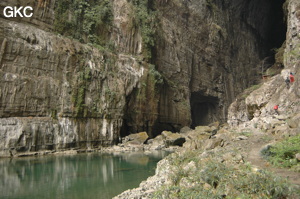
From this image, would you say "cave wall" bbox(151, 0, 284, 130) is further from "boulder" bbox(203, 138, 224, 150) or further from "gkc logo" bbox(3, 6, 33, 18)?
"boulder" bbox(203, 138, 224, 150)

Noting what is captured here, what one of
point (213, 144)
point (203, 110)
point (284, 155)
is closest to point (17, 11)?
point (213, 144)

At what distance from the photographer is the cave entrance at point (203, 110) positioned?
1887 inches

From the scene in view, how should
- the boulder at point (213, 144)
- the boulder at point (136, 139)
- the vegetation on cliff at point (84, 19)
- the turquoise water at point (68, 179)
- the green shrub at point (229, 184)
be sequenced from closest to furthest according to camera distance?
the green shrub at point (229, 184) < the turquoise water at point (68, 179) < the boulder at point (213, 144) < the boulder at point (136, 139) < the vegetation on cliff at point (84, 19)

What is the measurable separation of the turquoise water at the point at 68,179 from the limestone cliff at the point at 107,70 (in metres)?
A: 6.41

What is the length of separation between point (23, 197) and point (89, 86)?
16.9 m

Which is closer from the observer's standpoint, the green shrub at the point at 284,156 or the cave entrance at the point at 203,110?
the green shrub at the point at 284,156

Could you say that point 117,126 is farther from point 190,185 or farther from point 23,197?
point 190,185

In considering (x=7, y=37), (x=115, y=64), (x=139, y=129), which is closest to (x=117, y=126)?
(x=139, y=129)

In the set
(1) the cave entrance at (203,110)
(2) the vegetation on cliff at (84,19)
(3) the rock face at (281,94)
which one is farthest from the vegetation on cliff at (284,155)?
(1) the cave entrance at (203,110)

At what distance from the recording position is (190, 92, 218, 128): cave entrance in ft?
157

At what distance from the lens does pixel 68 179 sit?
38.2 ft

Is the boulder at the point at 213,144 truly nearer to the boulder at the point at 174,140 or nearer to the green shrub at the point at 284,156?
the green shrub at the point at 284,156

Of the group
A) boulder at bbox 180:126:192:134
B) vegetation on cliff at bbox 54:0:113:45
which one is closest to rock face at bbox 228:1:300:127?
boulder at bbox 180:126:192:134

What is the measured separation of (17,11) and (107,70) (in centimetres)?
949
